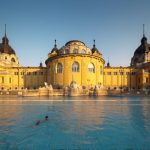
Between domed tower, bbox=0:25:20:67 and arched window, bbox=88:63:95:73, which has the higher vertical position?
domed tower, bbox=0:25:20:67

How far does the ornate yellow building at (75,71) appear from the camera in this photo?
70.1 meters

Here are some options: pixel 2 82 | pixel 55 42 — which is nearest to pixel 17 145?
pixel 2 82

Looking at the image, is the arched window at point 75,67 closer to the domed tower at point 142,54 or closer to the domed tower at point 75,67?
the domed tower at point 75,67

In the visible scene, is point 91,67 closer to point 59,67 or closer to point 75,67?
point 75,67

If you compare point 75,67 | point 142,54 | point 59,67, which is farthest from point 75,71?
point 142,54

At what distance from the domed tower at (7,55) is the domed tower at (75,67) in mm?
22985

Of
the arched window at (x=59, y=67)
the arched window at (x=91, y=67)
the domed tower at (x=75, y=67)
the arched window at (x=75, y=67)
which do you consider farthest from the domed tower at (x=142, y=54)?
the arched window at (x=59, y=67)

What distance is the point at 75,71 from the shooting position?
70.4 metres

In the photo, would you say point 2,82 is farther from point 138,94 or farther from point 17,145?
point 17,145

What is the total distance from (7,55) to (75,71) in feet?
110

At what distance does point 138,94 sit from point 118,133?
43083 millimetres

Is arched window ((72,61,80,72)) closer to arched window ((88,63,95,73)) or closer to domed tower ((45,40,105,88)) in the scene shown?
domed tower ((45,40,105,88))

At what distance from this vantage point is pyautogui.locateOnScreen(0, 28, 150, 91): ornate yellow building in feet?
230

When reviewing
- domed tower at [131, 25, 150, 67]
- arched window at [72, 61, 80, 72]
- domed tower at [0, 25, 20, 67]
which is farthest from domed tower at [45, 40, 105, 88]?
domed tower at [0, 25, 20, 67]
